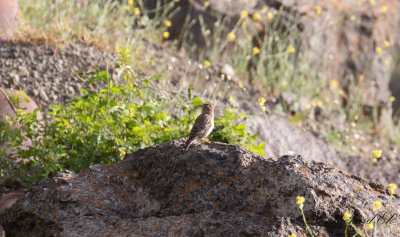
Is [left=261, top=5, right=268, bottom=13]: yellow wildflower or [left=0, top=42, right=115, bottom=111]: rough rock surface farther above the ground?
[left=261, top=5, right=268, bottom=13]: yellow wildflower

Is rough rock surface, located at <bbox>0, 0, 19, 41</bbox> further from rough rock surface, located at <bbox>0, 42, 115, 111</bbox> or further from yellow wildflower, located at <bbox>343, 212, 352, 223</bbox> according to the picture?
yellow wildflower, located at <bbox>343, 212, 352, 223</bbox>

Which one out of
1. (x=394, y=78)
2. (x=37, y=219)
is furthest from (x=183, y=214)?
(x=394, y=78)

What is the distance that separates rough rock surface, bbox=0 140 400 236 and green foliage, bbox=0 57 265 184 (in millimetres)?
601

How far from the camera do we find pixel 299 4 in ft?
28.9

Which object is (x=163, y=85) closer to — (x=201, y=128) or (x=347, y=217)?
(x=201, y=128)

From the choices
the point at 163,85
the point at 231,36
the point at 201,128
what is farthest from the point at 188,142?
the point at 231,36

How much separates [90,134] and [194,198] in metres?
1.36

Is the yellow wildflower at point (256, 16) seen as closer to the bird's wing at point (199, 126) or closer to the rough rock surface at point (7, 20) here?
the rough rock surface at point (7, 20)

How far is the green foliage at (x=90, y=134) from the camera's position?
426cm

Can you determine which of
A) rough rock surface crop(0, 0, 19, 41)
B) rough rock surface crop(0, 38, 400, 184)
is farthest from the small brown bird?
rough rock surface crop(0, 0, 19, 41)

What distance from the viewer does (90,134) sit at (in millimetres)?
4324

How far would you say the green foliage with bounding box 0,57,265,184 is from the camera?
14.0ft

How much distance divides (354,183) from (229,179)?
769 mm

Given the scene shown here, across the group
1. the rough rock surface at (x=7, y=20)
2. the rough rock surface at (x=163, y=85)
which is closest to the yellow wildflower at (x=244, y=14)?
the rough rock surface at (x=163, y=85)
